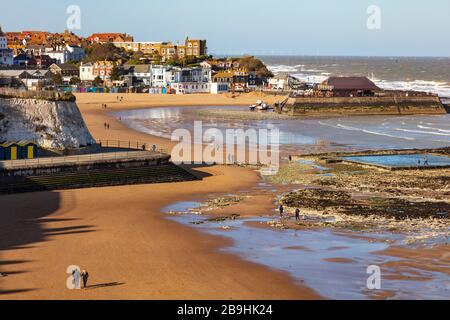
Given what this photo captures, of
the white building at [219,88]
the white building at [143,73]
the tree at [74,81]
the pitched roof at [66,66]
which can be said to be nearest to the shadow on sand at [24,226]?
the white building at [219,88]

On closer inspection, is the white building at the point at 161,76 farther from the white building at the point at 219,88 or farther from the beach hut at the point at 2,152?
the beach hut at the point at 2,152

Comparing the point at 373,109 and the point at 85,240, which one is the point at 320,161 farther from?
the point at 373,109

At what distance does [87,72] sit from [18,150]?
10439 cm

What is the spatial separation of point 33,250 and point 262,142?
132ft

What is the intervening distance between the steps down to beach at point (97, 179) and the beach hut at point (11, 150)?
3.54m

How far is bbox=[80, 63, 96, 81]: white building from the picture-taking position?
481 ft

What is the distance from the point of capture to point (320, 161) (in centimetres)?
5719

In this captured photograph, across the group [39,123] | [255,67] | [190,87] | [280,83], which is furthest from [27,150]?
[255,67]

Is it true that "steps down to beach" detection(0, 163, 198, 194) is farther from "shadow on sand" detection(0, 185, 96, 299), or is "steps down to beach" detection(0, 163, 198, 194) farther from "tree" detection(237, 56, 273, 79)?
"tree" detection(237, 56, 273, 79)

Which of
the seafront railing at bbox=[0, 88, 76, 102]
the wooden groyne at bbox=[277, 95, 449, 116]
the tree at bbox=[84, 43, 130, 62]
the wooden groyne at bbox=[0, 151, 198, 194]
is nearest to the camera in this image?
the wooden groyne at bbox=[0, 151, 198, 194]

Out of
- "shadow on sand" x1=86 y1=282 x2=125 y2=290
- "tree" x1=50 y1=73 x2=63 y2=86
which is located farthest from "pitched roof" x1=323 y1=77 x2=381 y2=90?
"shadow on sand" x1=86 y1=282 x2=125 y2=290
